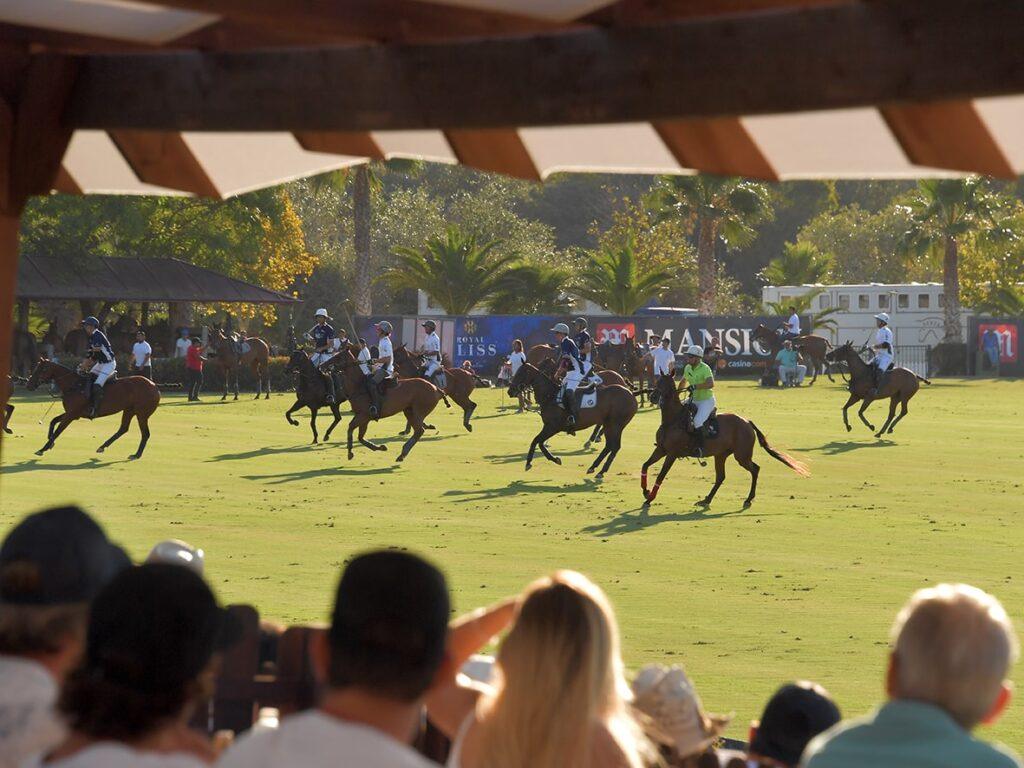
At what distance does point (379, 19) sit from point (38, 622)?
8.29 ft

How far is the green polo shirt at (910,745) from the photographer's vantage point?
3219 mm

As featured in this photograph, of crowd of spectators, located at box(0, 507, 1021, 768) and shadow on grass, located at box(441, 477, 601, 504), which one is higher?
crowd of spectators, located at box(0, 507, 1021, 768)

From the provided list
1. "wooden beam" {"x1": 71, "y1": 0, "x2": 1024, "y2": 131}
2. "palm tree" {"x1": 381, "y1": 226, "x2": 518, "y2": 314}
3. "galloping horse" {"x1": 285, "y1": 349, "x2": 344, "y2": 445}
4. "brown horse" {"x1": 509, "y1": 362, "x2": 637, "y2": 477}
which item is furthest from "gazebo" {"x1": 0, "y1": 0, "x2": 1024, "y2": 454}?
"palm tree" {"x1": 381, "y1": 226, "x2": 518, "y2": 314}

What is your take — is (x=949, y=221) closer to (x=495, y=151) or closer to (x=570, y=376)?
(x=570, y=376)

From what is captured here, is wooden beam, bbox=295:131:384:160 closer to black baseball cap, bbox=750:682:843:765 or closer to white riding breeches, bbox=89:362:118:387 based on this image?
black baseball cap, bbox=750:682:843:765

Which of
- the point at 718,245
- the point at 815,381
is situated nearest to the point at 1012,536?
the point at 815,381

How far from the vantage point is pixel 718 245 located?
99.5 m

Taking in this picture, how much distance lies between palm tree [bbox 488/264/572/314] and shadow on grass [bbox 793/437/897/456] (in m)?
31.5

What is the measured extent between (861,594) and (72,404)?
18.0m

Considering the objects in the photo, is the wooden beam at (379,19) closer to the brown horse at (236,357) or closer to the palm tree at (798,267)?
the brown horse at (236,357)

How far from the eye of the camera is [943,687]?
327 centimetres

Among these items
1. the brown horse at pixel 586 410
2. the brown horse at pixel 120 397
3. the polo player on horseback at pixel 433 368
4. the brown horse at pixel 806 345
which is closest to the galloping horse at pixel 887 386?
the brown horse at pixel 586 410

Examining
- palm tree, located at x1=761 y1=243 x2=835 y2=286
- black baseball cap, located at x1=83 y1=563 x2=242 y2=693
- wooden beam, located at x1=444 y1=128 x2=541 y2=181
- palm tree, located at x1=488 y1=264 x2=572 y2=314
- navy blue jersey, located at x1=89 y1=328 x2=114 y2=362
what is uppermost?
palm tree, located at x1=761 y1=243 x2=835 y2=286

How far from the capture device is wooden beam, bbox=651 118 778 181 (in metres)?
5.61
